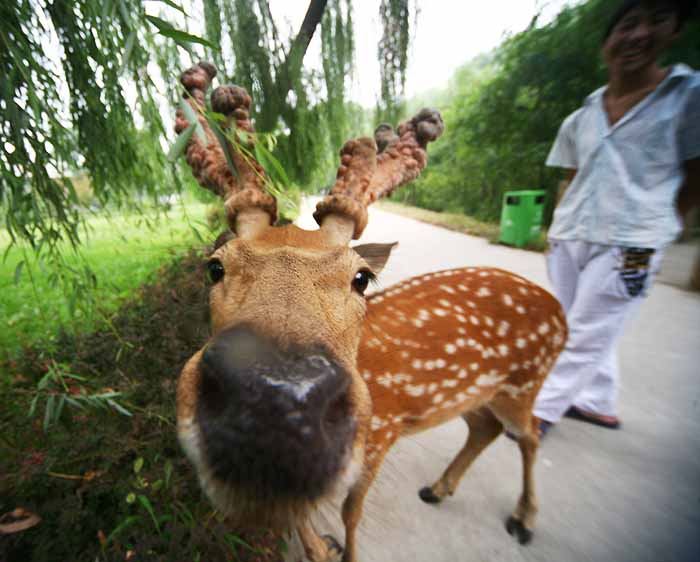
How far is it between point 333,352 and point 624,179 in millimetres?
2525

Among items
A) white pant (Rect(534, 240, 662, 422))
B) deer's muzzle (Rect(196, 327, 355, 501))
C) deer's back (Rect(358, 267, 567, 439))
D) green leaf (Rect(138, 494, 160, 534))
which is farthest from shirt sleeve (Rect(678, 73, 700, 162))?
green leaf (Rect(138, 494, 160, 534))

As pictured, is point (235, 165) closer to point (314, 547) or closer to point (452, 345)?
point (452, 345)

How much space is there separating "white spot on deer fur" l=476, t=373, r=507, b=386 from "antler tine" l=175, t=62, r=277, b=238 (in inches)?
64.3

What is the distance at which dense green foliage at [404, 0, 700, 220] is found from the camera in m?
8.40

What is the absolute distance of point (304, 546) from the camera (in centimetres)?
204

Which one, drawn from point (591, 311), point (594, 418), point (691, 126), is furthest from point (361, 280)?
point (594, 418)

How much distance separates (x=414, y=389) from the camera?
6.28 ft

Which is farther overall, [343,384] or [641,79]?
[641,79]

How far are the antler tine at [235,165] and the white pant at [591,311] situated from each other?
237cm

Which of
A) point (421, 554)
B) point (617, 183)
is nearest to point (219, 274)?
point (421, 554)

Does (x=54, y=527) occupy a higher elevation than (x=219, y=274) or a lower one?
lower

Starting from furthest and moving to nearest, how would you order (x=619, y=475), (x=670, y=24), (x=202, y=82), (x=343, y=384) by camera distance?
(x=619, y=475)
(x=670, y=24)
(x=202, y=82)
(x=343, y=384)

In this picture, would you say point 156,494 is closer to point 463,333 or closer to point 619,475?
point 463,333

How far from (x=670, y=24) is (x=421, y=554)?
12.0 ft
